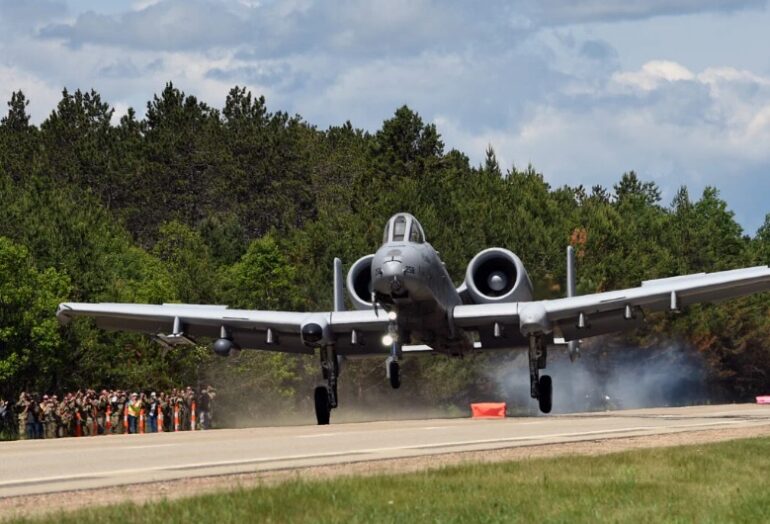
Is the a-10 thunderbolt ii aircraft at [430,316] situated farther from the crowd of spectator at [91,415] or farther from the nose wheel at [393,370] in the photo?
the crowd of spectator at [91,415]

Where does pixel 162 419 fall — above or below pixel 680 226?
below

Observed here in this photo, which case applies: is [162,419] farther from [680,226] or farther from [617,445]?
[680,226]

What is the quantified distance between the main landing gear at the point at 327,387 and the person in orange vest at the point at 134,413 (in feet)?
22.3

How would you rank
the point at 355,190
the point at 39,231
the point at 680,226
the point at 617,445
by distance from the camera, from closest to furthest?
the point at 617,445 < the point at 39,231 < the point at 680,226 < the point at 355,190

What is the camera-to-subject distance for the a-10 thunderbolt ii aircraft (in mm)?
30297

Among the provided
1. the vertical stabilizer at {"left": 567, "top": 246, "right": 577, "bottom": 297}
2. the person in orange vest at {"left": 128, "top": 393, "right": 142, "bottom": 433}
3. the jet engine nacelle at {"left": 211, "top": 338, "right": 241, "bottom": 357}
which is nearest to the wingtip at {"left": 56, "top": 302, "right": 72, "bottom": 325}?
the jet engine nacelle at {"left": 211, "top": 338, "right": 241, "bottom": 357}

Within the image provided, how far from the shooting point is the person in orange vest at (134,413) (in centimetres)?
3866

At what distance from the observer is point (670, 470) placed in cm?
1612

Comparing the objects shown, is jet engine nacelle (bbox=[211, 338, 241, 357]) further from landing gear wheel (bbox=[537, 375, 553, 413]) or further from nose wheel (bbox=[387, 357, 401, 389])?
landing gear wheel (bbox=[537, 375, 553, 413])

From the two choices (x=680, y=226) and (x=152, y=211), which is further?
(x=152, y=211)

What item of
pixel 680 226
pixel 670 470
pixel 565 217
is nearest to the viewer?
pixel 670 470

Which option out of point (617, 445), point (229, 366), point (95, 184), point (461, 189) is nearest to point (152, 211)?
point (95, 184)

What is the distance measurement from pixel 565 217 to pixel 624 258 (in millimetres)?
6314

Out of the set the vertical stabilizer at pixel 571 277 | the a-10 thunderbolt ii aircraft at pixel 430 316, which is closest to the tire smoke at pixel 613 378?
the vertical stabilizer at pixel 571 277
